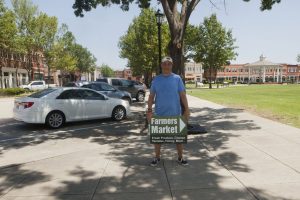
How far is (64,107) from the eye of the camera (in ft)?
40.1

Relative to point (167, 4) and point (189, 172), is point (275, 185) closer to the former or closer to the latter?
point (189, 172)

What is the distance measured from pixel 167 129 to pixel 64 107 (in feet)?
23.7

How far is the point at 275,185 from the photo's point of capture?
5172 millimetres

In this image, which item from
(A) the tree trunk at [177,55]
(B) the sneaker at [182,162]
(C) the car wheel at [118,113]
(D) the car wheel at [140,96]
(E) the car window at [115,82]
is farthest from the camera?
(D) the car wheel at [140,96]

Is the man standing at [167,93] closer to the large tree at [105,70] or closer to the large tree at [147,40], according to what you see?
the large tree at [147,40]

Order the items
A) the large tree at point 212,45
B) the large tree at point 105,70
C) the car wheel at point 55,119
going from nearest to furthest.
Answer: the car wheel at point 55,119 < the large tree at point 212,45 < the large tree at point 105,70

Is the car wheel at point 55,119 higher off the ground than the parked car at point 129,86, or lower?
lower

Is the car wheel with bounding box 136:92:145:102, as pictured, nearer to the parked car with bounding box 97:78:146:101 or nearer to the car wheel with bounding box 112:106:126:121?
the parked car with bounding box 97:78:146:101

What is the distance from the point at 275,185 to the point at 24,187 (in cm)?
394

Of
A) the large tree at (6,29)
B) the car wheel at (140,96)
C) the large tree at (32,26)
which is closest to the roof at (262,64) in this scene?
the large tree at (32,26)

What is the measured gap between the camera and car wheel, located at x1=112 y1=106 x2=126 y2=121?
549 inches

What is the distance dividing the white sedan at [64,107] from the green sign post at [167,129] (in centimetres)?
683

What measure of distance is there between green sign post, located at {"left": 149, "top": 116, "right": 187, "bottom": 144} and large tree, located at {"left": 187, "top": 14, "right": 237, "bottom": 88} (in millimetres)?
52923

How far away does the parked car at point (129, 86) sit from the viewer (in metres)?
23.8
